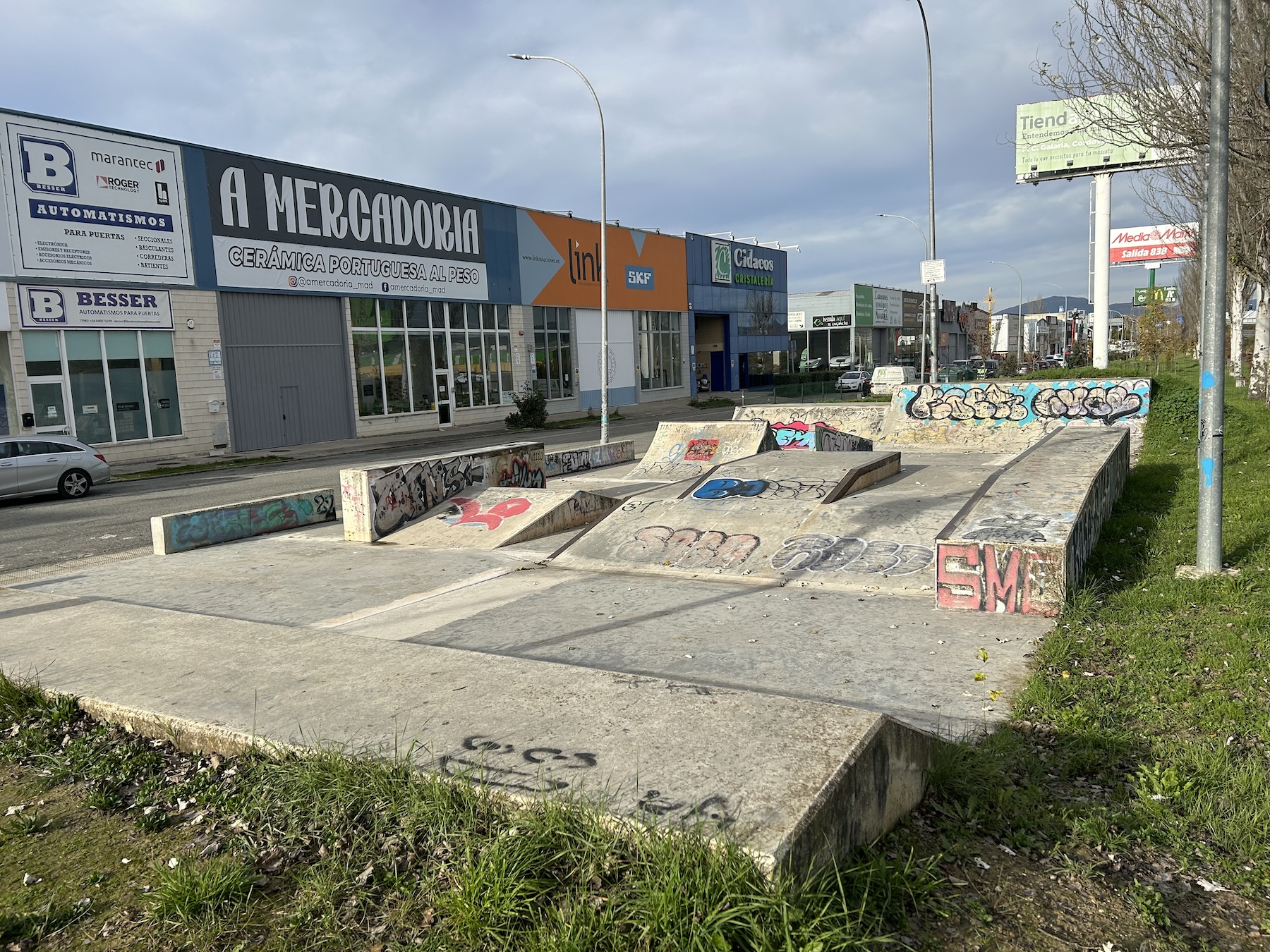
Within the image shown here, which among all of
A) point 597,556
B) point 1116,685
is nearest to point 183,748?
point 1116,685

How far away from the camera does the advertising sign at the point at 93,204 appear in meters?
22.4

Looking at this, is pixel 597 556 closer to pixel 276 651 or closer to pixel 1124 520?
pixel 276 651

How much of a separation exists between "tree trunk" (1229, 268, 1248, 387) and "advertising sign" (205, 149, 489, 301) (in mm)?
28473

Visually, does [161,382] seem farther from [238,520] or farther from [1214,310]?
[1214,310]

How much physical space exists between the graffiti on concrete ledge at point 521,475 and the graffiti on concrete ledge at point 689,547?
14.8 feet

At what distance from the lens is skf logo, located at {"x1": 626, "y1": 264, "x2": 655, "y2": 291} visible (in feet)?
151

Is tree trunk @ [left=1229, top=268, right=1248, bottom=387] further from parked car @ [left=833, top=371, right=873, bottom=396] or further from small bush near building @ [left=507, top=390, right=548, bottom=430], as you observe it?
small bush near building @ [left=507, top=390, right=548, bottom=430]

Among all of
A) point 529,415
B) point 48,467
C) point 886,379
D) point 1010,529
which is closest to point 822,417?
point 529,415

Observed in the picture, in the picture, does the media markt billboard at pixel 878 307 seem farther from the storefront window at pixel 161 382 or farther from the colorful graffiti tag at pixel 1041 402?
the storefront window at pixel 161 382

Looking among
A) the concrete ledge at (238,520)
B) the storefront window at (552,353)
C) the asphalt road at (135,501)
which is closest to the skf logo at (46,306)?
the asphalt road at (135,501)

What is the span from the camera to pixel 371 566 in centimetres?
1078

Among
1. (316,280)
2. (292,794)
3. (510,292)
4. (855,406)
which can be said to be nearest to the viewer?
(292,794)

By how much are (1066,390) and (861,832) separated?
2086cm

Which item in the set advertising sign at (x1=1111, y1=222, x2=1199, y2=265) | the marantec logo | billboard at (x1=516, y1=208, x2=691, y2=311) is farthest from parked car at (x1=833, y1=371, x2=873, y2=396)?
advertising sign at (x1=1111, y1=222, x2=1199, y2=265)
